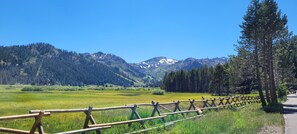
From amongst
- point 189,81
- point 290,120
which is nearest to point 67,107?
point 290,120

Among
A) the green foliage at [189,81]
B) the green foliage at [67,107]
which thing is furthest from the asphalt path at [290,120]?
the green foliage at [189,81]

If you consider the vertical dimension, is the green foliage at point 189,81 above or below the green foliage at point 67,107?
above

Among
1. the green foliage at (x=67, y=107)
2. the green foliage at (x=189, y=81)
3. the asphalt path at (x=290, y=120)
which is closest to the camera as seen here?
the green foliage at (x=67, y=107)

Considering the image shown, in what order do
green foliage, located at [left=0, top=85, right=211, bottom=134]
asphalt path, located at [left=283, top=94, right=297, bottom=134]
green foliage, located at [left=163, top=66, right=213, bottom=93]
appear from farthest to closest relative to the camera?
1. green foliage, located at [left=163, top=66, right=213, bottom=93]
2. asphalt path, located at [left=283, top=94, right=297, bottom=134]
3. green foliage, located at [left=0, top=85, right=211, bottom=134]

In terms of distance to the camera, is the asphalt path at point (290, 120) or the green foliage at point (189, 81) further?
the green foliage at point (189, 81)

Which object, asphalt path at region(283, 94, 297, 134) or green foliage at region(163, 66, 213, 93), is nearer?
asphalt path at region(283, 94, 297, 134)

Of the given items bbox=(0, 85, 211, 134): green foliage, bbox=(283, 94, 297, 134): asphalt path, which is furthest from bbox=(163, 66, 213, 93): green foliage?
bbox=(283, 94, 297, 134): asphalt path

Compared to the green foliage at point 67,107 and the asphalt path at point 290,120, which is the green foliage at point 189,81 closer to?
the green foliage at point 67,107

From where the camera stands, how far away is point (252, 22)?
4006cm

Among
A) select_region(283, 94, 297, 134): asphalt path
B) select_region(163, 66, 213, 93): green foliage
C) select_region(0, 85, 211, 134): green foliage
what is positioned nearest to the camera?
select_region(0, 85, 211, 134): green foliage

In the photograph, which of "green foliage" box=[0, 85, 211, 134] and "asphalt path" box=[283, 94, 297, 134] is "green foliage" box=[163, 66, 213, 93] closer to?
"green foliage" box=[0, 85, 211, 134]

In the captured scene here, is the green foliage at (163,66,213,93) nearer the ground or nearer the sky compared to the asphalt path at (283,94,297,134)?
nearer the sky

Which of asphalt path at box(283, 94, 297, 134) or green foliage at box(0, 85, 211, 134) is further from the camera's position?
asphalt path at box(283, 94, 297, 134)

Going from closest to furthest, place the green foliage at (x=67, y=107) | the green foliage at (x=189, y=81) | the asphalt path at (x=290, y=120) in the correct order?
the green foliage at (x=67, y=107)
the asphalt path at (x=290, y=120)
the green foliage at (x=189, y=81)
